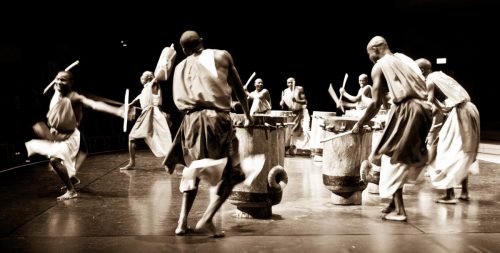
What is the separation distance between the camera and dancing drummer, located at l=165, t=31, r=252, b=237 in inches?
142

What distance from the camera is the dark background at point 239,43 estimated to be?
31.3ft

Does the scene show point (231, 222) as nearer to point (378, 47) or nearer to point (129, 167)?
point (378, 47)

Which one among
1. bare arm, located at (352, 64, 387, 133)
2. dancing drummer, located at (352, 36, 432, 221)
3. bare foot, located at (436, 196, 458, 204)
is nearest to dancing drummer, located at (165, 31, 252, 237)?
bare arm, located at (352, 64, 387, 133)

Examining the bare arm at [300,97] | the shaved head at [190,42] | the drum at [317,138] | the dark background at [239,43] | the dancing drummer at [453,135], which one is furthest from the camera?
the bare arm at [300,97]

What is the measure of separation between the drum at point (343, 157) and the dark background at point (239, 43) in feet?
17.2

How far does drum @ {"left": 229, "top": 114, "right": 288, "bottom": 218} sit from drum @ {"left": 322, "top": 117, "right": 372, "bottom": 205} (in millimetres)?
733

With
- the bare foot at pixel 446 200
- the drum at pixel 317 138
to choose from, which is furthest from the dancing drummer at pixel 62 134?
the drum at pixel 317 138

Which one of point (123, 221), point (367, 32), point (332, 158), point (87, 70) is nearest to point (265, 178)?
point (332, 158)

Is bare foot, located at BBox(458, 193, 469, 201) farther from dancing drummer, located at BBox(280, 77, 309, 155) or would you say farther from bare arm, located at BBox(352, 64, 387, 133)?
dancing drummer, located at BBox(280, 77, 309, 155)

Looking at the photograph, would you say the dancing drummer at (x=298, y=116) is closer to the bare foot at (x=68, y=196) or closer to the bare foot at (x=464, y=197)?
the bare foot at (x=464, y=197)

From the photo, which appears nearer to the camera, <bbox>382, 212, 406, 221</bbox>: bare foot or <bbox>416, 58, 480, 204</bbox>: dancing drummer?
<bbox>382, 212, 406, 221</bbox>: bare foot

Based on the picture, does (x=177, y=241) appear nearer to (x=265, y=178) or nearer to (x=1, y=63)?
(x=265, y=178)

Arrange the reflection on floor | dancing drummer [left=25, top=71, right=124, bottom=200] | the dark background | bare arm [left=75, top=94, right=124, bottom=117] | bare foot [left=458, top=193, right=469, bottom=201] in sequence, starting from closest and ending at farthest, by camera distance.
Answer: the reflection on floor < bare arm [left=75, top=94, right=124, bottom=117] < dancing drummer [left=25, top=71, right=124, bottom=200] < bare foot [left=458, top=193, right=469, bottom=201] < the dark background

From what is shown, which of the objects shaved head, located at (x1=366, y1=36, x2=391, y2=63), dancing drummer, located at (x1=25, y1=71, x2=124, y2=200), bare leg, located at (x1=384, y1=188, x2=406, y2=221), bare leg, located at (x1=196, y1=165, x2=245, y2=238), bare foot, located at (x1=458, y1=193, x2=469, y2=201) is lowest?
bare foot, located at (x1=458, y1=193, x2=469, y2=201)
